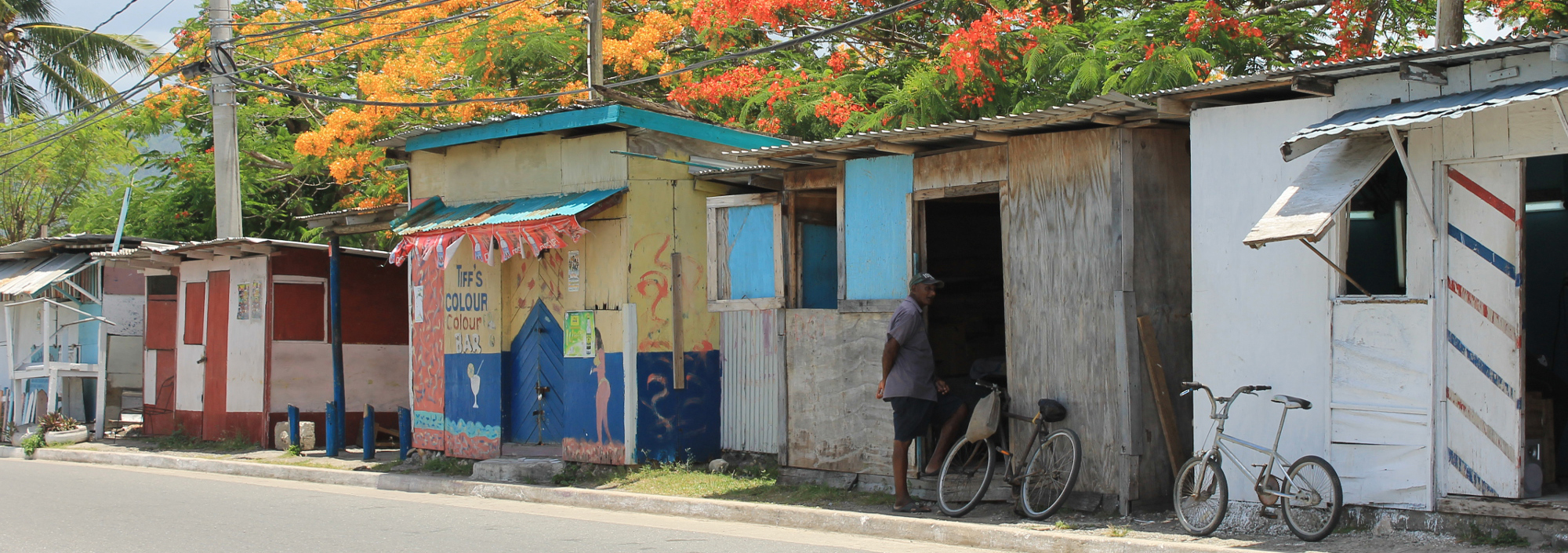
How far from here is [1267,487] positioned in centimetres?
762

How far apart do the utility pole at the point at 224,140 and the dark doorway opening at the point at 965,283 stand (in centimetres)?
997

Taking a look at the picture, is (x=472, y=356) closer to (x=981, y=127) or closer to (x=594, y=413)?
(x=594, y=413)

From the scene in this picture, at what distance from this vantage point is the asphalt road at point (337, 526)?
326 inches

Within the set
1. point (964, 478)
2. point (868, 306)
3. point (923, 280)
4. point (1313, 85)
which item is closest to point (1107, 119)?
point (1313, 85)

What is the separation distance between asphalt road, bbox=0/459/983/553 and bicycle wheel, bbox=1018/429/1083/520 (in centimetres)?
95

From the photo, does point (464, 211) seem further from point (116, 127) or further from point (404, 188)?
point (116, 127)

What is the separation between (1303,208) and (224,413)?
49.6 feet

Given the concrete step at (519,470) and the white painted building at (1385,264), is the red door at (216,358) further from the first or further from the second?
the white painted building at (1385,264)

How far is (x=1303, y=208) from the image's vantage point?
270 inches

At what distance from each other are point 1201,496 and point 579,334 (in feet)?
22.4

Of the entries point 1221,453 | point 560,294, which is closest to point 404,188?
point 560,294

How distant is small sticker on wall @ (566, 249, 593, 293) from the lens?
12.6 m

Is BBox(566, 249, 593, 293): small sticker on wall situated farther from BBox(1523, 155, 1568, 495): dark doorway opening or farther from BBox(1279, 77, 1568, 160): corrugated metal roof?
BBox(1523, 155, 1568, 495): dark doorway opening

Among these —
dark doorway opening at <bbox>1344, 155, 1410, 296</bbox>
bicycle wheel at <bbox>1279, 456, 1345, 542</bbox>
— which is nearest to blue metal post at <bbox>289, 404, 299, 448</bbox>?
bicycle wheel at <bbox>1279, 456, 1345, 542</bbox>
